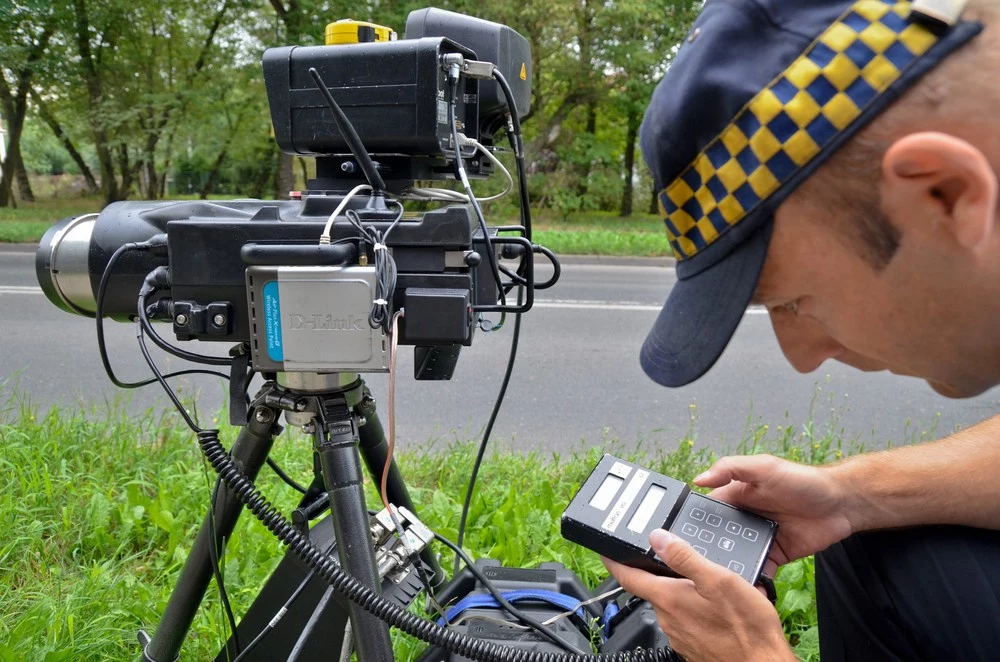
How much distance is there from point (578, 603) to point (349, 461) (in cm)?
65

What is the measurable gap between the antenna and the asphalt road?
212 cm

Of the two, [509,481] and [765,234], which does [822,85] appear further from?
[509,481]

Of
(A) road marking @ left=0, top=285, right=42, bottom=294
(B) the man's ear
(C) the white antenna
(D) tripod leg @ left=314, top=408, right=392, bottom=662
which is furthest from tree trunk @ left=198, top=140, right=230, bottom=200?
(B) the man's ear

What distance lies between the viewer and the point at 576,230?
452 inches

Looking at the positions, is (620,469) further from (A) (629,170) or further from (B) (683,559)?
(A) (629,170)

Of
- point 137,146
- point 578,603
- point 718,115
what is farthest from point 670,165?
point 137,146

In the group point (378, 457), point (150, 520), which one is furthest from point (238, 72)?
point (378, 457)

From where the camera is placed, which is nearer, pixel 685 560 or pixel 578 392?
pixel 685 560

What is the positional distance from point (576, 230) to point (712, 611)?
35.0 feet

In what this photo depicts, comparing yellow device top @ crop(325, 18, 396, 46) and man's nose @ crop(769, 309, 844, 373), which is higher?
yellow device top @ crop(325, 18, 396, 46)

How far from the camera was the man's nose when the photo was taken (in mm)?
963

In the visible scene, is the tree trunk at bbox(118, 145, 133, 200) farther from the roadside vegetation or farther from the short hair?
the short hair

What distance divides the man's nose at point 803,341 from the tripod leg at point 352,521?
662mm

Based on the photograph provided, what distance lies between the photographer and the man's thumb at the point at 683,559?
102 centimetres
